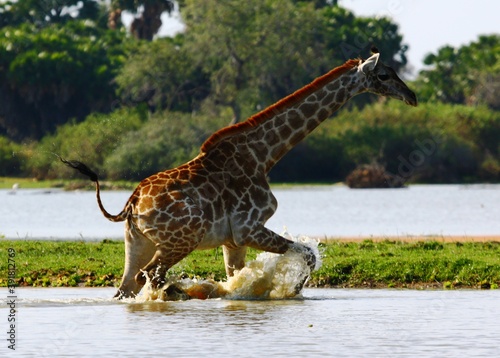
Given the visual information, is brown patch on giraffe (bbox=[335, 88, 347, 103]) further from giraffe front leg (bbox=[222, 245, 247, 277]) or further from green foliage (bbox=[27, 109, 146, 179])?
green foliage (bbox=[27, 109, 146, 179])

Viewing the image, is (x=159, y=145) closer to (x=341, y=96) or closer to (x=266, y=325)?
(x=341, y=96)

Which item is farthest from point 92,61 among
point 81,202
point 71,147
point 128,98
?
point 81,202

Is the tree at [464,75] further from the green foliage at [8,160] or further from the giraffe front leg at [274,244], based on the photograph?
the giraffe front leg at [274,244]

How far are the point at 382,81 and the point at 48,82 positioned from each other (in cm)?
6207

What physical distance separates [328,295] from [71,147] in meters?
49.8

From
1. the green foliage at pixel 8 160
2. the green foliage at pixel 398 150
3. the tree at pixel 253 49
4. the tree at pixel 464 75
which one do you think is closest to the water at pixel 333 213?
the green foliage at pixel 8 160

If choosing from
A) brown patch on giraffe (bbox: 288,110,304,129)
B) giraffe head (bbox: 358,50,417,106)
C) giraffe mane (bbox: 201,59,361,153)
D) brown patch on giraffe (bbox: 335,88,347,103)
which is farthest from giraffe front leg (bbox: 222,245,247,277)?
giraffe head (bbox: 358,50,417,106)

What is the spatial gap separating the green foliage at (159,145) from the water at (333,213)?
126 inches

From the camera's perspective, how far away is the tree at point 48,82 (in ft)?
257

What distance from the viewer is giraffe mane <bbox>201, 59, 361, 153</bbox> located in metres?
17.2

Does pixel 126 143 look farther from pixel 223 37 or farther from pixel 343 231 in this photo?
pixel 343 231

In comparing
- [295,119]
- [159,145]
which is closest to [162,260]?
[295,119]

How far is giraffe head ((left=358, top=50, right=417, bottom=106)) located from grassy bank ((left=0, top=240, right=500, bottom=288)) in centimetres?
277

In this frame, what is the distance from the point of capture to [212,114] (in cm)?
7425
